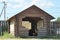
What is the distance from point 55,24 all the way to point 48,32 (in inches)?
202

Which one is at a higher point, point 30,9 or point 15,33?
point 30,9

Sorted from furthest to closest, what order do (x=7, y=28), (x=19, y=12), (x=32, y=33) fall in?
(x=7, y=28)
(x=32, y=33)
(x=19, y=12)

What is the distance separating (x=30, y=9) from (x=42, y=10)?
142cm

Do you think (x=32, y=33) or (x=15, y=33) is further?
(x=32, y=33)

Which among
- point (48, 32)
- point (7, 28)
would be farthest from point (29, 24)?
point (48, 32)

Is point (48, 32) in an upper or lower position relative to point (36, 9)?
lower

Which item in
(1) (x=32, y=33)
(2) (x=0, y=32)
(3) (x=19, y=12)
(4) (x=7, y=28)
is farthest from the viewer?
(4) (x=7, y=28)

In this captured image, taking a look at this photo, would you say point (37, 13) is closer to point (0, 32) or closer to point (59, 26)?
point (59, 26)

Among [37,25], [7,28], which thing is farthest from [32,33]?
[7,28]

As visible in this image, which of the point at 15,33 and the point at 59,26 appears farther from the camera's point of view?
the point at 59,26

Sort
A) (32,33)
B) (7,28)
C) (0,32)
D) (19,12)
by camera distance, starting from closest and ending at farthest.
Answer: (19,12) → (32,33) → (0,32) → (7,28)

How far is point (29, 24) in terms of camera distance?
4084 centimetres

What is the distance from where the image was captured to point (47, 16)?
3062cm

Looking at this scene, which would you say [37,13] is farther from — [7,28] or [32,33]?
[7,28]
